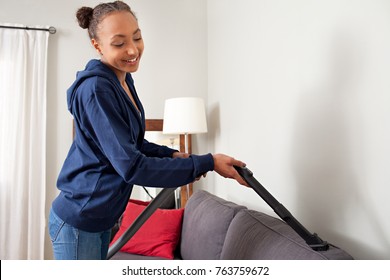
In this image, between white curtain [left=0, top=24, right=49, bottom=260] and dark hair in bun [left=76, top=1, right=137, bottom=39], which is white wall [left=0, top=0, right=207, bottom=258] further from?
dark hair in bun [left=76, top=1, right=137, bottom=39]

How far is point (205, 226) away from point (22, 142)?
204 cm

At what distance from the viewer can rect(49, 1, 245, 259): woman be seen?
111cm

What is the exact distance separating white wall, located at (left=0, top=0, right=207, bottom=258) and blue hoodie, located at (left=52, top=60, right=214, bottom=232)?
2.43m

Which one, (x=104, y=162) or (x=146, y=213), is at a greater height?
(x=104, y=162)

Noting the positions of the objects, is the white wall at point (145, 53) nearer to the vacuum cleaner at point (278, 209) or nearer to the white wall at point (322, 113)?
the white wall at point (322, 113)

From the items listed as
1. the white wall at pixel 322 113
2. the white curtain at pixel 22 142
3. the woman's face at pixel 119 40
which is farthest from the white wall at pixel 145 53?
the woman's face at pixel 119 40

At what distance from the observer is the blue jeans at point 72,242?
1.20 m

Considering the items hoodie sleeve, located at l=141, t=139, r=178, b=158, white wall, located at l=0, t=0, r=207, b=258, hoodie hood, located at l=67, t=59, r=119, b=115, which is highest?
white wall, located at l=0, t=0, r=207, b=258

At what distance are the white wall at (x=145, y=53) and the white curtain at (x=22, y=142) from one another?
11 cm

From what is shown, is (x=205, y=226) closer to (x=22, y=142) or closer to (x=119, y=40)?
(x=119, y=40)

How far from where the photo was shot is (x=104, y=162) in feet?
3.90

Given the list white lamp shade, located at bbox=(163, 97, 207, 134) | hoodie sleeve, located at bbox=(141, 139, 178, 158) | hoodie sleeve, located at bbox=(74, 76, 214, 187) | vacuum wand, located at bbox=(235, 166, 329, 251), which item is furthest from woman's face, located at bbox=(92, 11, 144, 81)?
white lamp shade, located at bbox=(163, 97, 207, 134)

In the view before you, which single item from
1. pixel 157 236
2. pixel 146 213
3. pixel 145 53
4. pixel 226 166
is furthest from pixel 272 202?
pixel 145 53
